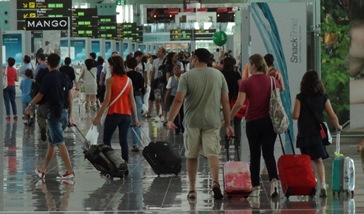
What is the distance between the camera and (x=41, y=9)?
44625 millimetres

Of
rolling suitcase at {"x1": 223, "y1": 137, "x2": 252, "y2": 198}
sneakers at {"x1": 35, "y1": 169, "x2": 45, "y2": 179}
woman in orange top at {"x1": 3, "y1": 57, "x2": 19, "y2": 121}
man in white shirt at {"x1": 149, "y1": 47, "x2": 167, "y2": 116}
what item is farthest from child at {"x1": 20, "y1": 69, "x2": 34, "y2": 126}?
rolling suitcase at {"x1": 223, "y1": 137, "x2": 252, "y2": 198}

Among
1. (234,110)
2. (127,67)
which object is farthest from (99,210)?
(127,67)

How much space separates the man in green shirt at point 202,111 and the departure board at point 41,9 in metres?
31.6

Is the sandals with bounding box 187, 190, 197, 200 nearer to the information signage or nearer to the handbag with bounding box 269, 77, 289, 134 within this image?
the handbag with bounding box 269, 77, 289, 134

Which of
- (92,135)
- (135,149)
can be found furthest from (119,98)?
(135,149)

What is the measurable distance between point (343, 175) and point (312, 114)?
2.77 feet

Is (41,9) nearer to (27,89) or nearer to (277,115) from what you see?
(27,89)

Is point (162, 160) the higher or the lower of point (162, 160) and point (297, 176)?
the lower

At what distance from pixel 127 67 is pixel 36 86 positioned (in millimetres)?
2416

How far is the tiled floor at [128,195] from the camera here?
40.1 ft

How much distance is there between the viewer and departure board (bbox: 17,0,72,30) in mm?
44250

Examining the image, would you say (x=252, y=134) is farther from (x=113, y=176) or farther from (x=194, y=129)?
(x=113, y=176)

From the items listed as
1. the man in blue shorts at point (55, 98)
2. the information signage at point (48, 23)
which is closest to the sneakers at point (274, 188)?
the man in blue shorts at point (55, 98)

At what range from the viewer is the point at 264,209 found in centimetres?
1220
